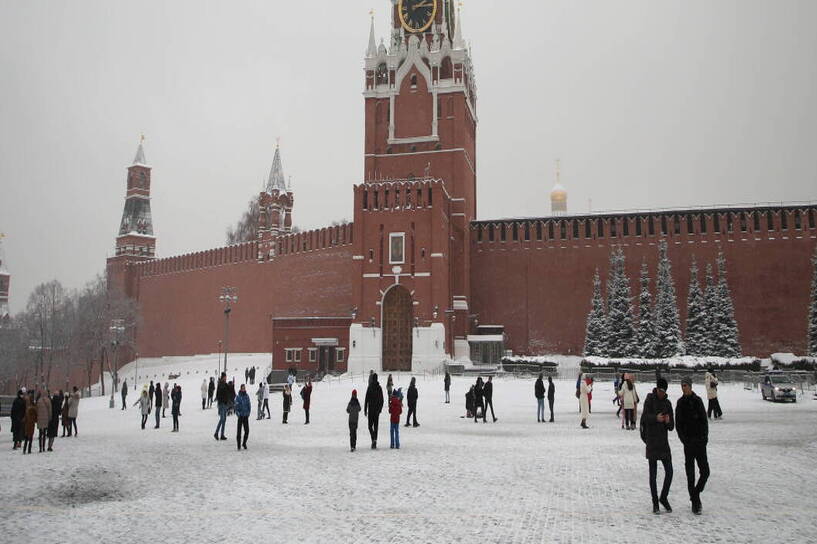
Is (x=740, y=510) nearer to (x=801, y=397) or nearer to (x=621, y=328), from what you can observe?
(x=801, y=397)

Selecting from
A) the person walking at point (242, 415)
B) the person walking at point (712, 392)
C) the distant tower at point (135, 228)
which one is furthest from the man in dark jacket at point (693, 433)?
the distant tower at point (135, 228)

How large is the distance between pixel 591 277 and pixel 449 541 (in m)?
39.6

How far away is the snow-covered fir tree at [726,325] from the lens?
3869 cm

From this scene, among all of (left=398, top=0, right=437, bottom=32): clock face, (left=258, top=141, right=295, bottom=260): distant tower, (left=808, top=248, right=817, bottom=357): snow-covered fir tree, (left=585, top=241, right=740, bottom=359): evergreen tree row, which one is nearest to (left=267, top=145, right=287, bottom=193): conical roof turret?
(left=258, top=141, right=295, bottom=260): distant tower

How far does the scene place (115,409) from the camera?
97.4 feet

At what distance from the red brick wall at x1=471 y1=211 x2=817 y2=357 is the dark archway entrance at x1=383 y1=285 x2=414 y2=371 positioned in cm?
647

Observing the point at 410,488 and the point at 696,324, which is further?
the point at 696,324

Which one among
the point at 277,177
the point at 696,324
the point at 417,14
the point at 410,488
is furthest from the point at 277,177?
the point at 410,488

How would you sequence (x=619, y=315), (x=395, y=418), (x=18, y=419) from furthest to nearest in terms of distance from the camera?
(x=619, y=315)
(x=18, y=419)
(x=395, y=418)

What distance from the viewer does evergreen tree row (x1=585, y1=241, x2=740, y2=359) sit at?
39.1 m

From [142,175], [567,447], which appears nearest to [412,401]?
[567,447]

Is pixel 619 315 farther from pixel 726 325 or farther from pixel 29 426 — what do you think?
pixel 29 426

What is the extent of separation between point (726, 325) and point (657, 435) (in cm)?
3379

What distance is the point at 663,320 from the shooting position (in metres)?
39.9
